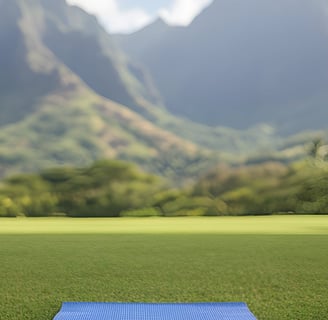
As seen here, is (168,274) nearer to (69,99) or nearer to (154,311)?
(154,311)

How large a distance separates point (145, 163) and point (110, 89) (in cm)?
2630

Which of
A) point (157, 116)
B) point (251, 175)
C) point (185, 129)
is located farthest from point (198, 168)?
point (157, 116)

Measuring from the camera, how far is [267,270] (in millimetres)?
4867

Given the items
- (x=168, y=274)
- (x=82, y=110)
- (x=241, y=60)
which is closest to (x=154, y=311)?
(x=168, y=274)

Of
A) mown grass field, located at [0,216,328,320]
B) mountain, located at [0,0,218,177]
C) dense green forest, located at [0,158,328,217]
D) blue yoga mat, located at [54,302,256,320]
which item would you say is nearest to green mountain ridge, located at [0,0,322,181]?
mountain, located at [0,0,218,177]

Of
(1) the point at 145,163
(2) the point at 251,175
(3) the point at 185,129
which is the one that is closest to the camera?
(2) the point at 251,175

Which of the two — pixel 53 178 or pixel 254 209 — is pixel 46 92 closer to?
pixel 53 178

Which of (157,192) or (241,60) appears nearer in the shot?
(157,192)

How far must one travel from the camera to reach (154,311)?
10.7 ft

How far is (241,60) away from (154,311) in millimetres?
69112

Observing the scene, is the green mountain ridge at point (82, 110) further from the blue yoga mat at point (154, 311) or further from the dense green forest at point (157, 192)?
the blue yoga mat at point (154, 311)

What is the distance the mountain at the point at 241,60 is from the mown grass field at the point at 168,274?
5827cm

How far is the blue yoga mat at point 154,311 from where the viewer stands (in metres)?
3.12

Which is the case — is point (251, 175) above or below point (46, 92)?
below
